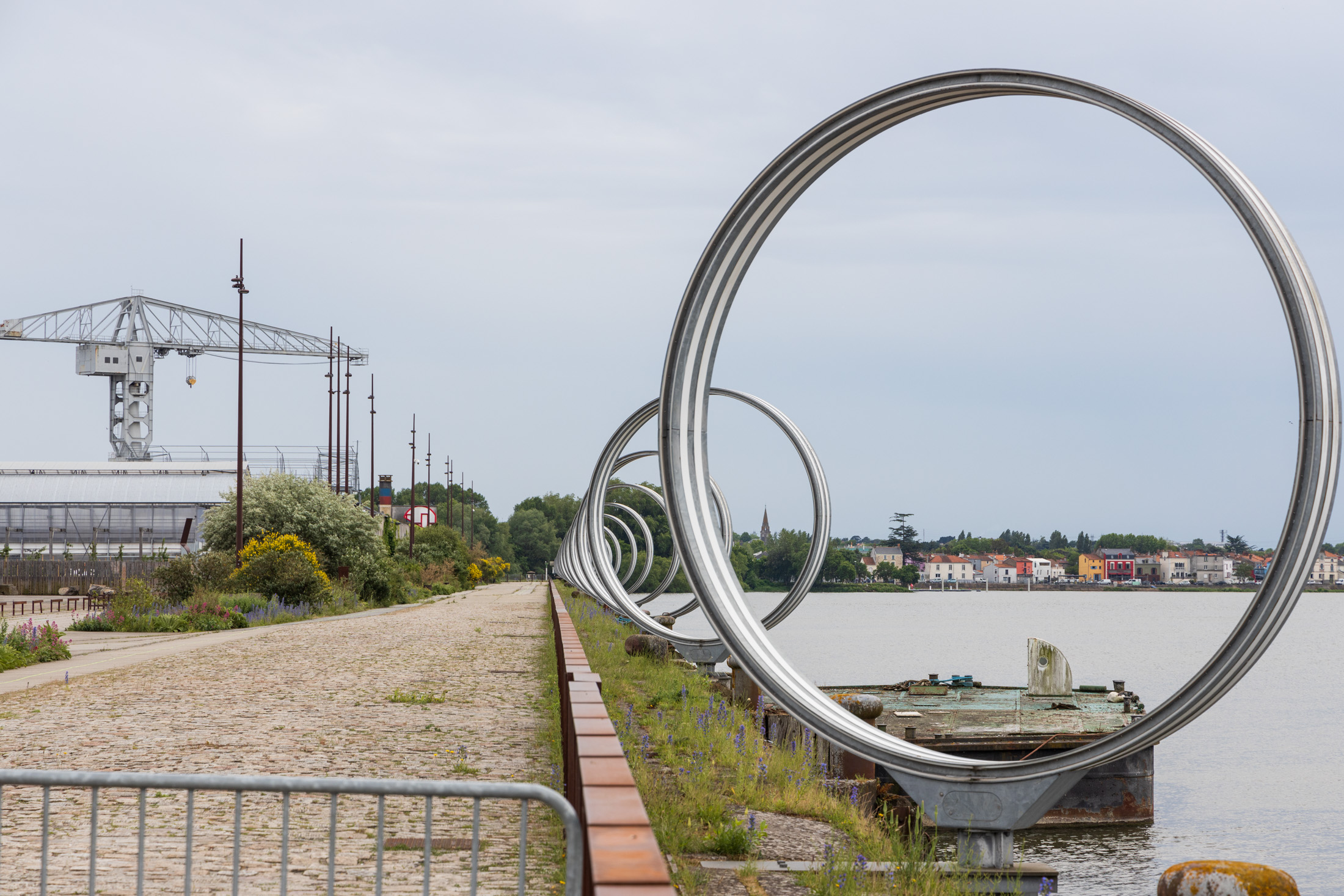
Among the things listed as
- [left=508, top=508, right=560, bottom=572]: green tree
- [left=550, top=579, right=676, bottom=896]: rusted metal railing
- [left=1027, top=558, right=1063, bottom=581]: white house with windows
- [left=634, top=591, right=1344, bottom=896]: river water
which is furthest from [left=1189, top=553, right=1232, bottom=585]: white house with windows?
[left=550, top=579, right=676, bottom=896]: rusted metal railing

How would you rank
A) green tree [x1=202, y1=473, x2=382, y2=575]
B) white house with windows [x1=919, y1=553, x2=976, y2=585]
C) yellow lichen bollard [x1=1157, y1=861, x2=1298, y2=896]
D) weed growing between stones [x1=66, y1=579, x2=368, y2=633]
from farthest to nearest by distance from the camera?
white house with windows [x1=919, y1=553, x2=976, y2=585]
green tree [x1=202, y1=473, x2=382, y2=575]
weed growing between stones [x1=66, y1=579, x2=368, y2=633]
yellow lichen bollard [x1=1157, y1=861, x2=1298, y2=896]

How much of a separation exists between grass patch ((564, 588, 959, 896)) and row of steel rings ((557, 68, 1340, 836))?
531 mm

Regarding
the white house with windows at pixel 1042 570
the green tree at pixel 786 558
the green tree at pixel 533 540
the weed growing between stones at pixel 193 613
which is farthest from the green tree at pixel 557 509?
the weed growing between stones at pixel 193 613

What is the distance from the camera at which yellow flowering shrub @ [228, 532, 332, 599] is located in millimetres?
29859

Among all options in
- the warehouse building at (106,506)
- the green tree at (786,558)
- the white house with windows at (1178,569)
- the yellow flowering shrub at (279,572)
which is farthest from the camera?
the white house with windows at (1178,569)

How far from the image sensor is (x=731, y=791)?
7.57 metres

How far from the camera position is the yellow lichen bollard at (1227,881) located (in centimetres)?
504

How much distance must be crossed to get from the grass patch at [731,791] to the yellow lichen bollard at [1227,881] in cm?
107

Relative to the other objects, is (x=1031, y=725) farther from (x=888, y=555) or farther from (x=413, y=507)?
(x=888, y=555)

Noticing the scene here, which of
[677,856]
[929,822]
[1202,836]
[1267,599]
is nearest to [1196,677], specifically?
[1267,599]

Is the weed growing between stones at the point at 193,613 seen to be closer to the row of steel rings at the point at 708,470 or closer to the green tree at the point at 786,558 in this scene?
the row of steel rings at the point at 708,470

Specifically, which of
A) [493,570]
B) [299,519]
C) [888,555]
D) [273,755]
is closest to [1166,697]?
[273,755]

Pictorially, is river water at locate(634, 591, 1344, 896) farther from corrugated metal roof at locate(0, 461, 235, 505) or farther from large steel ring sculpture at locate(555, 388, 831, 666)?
corrugated metal roof at locate(0, 461, 235, 505)

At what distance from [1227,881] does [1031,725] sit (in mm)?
12992
